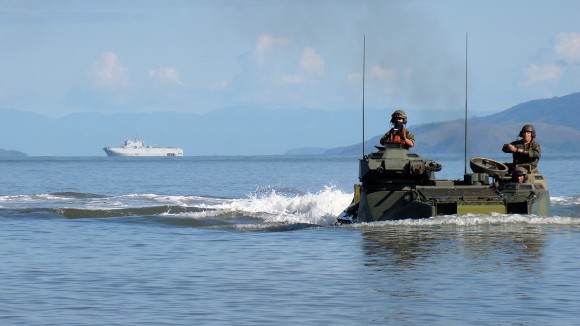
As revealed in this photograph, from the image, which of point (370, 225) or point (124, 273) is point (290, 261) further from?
point (370, 225)

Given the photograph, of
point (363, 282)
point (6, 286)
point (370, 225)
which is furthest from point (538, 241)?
point (6, 286)

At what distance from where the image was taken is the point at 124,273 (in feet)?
69.2

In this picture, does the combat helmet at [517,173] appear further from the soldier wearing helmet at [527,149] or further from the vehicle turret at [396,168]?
the vehicle turret at [396,168]

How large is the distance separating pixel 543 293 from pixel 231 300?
14.8 ft

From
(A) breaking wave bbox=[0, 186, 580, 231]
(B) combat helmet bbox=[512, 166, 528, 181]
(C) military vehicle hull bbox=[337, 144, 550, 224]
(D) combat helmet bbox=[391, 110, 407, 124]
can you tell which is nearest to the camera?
(C) military vehicle hull bbox=[337, 144, 550, 224]

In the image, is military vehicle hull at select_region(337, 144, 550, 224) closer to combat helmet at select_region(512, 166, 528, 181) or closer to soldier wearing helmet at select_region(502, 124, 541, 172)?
combat helmet at select_region(512, 166, 528, 181)

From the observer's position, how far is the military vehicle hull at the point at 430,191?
29.5m

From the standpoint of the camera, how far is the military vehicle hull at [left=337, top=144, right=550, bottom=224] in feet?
96.9

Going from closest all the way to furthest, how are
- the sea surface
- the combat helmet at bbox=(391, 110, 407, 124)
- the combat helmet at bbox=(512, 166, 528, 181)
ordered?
the sea surface < the combat helmet at bbox=(512, 166, 528, 181) < the combat helmet at bbox=(391, 110, 407, 124)

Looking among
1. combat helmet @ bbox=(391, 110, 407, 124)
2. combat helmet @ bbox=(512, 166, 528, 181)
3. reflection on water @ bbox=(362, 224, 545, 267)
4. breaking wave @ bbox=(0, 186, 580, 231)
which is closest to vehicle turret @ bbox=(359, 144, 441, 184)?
combat helmet @ bbox=(391, 110, 407, 124)

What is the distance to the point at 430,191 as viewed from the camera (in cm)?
3011

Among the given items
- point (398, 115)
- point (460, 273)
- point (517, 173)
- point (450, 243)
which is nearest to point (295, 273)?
point (460, 273)

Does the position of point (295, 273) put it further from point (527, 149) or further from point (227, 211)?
point (227, 211)

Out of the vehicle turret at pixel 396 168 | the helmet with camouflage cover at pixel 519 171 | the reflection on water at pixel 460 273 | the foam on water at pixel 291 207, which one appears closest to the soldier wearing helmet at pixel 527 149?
the helmet with camouflage cover at pixel 519 171
